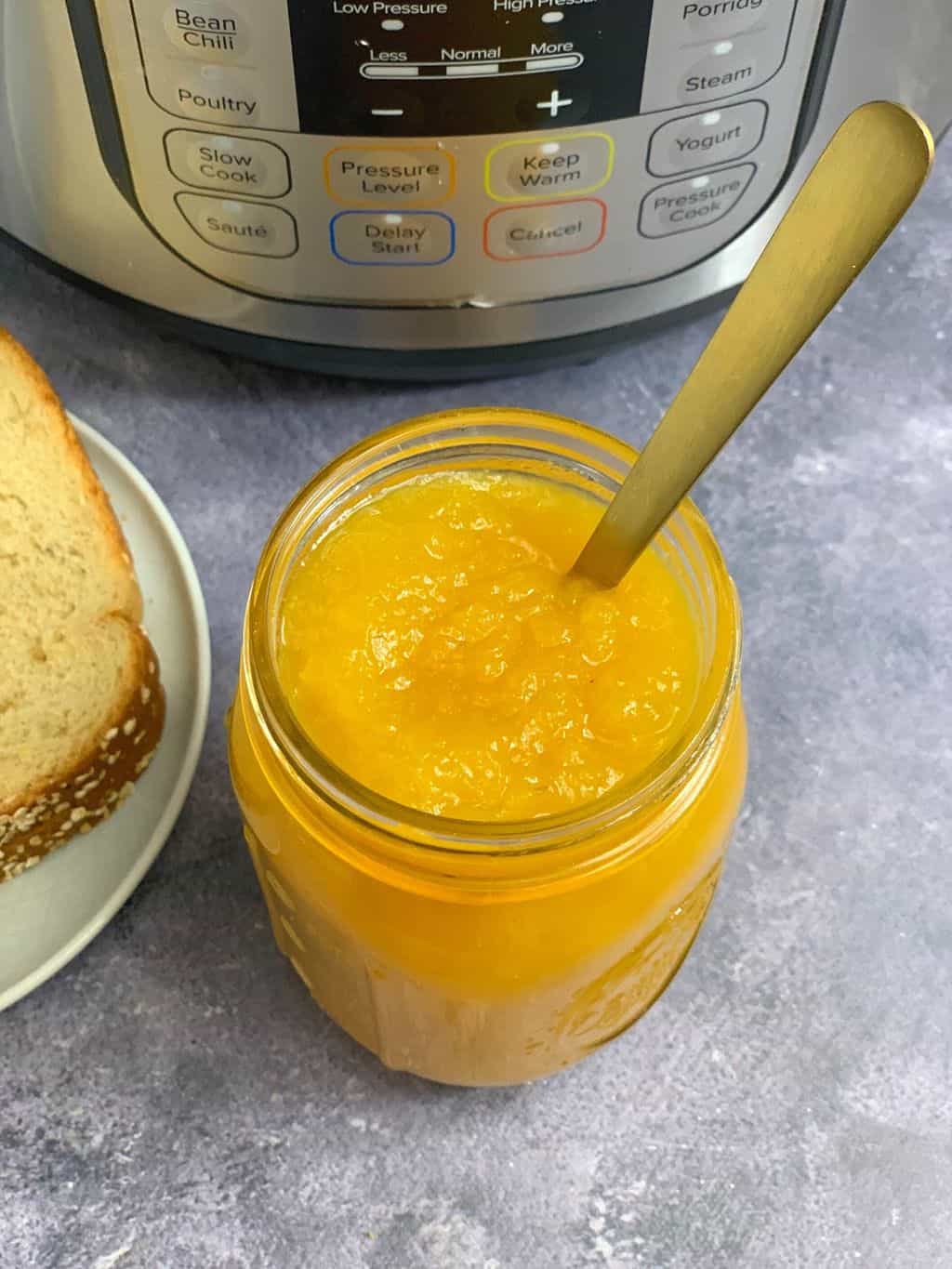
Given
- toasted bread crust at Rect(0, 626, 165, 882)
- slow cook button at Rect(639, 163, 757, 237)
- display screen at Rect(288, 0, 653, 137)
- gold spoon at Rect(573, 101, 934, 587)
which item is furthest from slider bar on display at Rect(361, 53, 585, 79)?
toasted bread crust at Rect(0, 626, 165, 882)

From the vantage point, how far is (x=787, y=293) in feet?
1.38

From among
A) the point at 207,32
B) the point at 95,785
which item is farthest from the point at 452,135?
the point at 95,785

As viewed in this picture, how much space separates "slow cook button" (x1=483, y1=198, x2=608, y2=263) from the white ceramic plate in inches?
10.3

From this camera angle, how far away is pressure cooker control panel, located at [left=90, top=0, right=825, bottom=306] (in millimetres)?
569

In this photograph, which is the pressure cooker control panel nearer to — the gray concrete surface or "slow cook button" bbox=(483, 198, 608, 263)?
"slow cook button" bbox=(483, 198, 608, 263)

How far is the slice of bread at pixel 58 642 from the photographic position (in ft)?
2.23

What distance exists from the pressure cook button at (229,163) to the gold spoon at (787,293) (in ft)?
0.86

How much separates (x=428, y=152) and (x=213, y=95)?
4.0 inches

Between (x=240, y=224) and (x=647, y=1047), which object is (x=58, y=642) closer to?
(x=240, y=224)

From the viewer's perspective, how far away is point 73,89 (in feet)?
2.07

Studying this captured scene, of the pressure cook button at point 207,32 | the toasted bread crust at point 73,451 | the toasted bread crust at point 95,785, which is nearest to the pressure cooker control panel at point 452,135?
the pressure cook button at point 207,32

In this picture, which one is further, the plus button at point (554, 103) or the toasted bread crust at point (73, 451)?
the toasted bread crust at point (73, 451)

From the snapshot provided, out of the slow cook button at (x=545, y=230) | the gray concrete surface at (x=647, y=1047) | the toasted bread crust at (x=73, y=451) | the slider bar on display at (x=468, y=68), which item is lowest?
the gray concrete surface at (x=647, y=1047)

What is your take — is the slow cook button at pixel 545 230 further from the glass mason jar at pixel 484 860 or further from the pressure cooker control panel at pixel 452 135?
the glass mason jar at pixel 484 860
